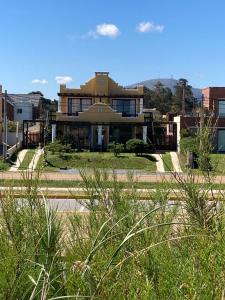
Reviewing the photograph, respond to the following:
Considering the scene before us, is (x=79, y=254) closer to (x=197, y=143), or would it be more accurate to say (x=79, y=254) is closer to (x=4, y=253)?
(x=4, y=253)

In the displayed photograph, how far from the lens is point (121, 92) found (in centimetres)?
5112

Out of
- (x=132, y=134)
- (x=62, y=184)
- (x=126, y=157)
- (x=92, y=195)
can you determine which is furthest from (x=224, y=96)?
(x=92, y=195)

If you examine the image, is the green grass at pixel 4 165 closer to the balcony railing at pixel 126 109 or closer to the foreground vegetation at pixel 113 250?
the balcony railing at pixel 126 109

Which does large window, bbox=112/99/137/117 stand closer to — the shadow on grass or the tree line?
the shadow on grass

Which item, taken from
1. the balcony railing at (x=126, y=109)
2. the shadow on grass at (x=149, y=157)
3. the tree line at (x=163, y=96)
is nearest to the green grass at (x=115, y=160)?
the shadow on grass at (x=149, y=157)

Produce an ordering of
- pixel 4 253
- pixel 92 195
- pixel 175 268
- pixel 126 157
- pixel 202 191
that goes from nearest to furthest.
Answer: pixel 175 268, pixel 4 253, pixel 202 191, pixel 92 195, pixel 126 157

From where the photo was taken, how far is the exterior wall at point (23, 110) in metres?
74.3

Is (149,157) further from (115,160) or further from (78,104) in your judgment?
(78,104)

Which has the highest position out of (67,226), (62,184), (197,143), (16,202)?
(197,143)

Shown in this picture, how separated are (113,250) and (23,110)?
72613 mm

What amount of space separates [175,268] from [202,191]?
2.00 m

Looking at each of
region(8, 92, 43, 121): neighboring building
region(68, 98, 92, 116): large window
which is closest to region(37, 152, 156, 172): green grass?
region(68, 98, 92, 116): large window

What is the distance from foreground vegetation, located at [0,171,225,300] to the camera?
2.71 metres

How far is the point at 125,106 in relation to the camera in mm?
51250
